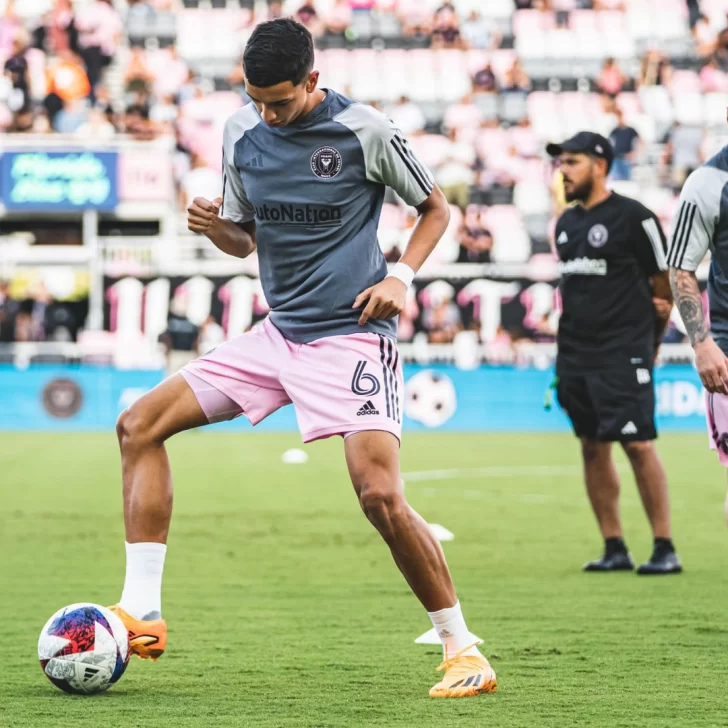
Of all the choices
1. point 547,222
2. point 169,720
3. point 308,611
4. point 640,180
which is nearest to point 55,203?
point 547,222

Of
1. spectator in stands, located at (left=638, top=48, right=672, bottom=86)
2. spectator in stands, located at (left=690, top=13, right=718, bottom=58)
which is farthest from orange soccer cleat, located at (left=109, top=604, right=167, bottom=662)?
spectator in stands, located at (left=690, top=13, right=718, bottom=58)

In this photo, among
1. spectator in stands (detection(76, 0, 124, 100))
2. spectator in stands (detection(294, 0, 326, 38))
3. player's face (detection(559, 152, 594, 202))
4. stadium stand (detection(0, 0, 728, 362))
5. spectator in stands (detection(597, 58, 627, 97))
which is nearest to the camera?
player's face (detection(559, 152, 594, 202))

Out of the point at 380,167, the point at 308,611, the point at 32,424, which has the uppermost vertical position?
the point at 380,167

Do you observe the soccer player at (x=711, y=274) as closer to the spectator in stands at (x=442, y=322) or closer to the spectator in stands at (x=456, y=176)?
the spectator in stands at (x=442, y=322)

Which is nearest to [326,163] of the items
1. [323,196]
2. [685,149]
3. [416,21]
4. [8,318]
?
[323,196]

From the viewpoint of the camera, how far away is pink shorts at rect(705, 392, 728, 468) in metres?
5.57

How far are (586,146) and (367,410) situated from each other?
12.0 ft

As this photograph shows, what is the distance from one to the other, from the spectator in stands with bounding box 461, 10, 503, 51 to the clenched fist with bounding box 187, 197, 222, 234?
2630 cm

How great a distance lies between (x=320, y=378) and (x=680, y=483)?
955 centimetres

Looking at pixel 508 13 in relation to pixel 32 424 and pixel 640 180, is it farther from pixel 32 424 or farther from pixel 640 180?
pixel 32 424

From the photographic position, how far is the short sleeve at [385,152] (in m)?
4.80

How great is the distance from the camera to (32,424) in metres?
22.4

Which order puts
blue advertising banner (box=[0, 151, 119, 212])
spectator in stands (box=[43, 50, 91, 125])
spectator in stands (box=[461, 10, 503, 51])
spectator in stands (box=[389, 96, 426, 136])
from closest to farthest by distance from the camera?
blue advertising banner (box=[0, 151, 119, 212]) < spectator in stands (box=[43, 50, 91, 125]) < spectator in stands (box=[389, 96, 426, 136]) < spectator in stands (box=[461, 10, 503, 51])

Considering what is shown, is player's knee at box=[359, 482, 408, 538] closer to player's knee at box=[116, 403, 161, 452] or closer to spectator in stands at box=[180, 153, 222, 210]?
player's knee at box=[116, 403, 161, 452]
